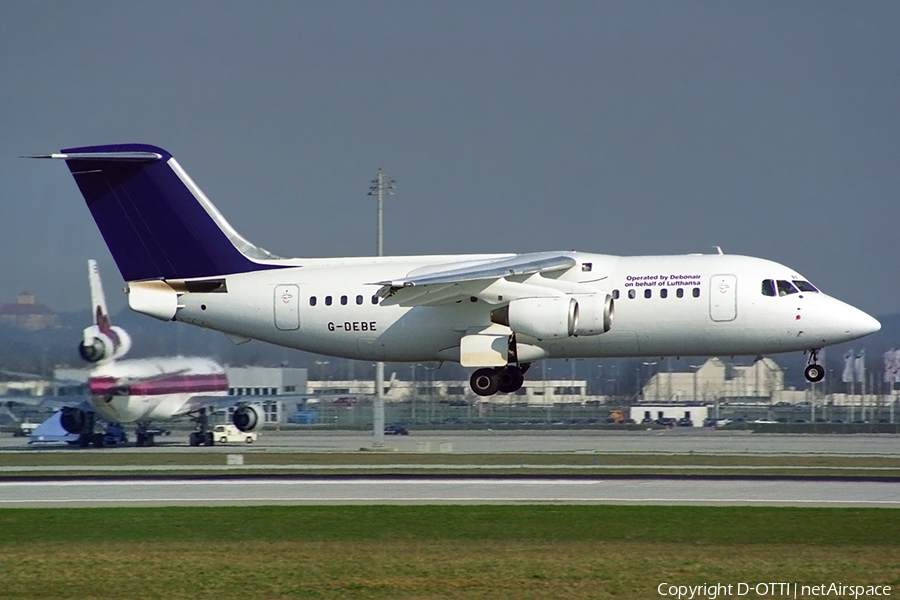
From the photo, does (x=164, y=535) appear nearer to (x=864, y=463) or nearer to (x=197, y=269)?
(x=197, y=269)

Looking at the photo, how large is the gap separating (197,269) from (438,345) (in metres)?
6.90

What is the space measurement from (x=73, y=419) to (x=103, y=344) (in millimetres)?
5642

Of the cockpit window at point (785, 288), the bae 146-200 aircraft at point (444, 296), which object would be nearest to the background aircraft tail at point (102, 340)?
the bae 146-200 aircraft at point (444, 296)

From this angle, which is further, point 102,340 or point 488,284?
point 102,340

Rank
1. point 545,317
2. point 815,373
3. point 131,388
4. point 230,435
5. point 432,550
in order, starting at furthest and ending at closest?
point 230,435 < point 131,388 < point 815,373 < point 545,317 < point 432,550

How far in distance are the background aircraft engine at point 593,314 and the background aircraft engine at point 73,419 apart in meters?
26.1

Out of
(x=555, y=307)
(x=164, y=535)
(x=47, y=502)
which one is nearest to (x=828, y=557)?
(x=164, y=535)

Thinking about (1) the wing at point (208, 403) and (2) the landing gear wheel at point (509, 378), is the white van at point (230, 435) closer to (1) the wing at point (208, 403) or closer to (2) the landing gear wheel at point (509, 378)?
(1) the wing at point (208, 403)

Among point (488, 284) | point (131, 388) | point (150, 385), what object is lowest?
point (131, 388)

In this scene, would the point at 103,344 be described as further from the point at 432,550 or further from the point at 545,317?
the point at 432,550

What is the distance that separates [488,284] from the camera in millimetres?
29859

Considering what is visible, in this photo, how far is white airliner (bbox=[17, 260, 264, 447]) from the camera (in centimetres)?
4425

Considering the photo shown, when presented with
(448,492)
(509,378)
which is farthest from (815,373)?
(448,492)

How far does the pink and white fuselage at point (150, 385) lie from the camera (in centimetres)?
4466
